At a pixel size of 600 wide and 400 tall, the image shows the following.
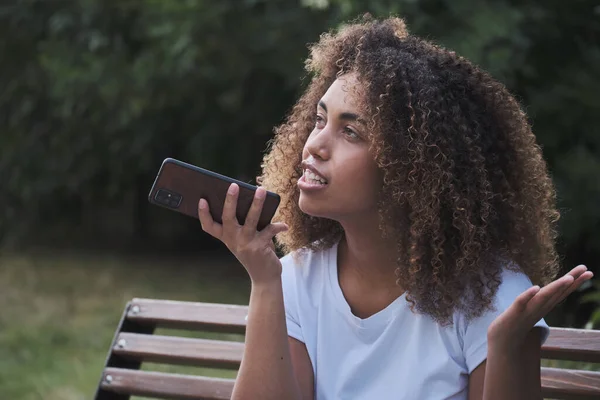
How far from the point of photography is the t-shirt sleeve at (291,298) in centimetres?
253

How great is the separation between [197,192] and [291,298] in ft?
1.44

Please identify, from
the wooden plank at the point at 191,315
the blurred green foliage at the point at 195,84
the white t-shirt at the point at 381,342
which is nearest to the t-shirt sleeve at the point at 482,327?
the white t-shirt at the point at 381,342

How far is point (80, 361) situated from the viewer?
227 inches

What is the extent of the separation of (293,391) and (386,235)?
0.44m

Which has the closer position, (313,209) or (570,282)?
(570,282)

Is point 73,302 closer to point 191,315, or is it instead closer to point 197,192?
point 191,315

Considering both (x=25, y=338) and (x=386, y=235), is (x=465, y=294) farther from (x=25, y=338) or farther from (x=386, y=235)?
(x=25, y=338)

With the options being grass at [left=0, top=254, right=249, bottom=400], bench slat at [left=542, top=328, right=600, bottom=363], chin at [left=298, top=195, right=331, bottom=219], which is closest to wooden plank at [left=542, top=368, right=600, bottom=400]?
bench slat at [left=542, top=328, right=600, bottom=363]

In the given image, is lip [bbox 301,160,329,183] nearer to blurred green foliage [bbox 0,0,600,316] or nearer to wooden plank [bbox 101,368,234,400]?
wooden plank [bbox 101,368,234,400]

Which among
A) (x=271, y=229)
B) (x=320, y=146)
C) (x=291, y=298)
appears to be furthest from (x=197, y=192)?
(x=291, y=298)

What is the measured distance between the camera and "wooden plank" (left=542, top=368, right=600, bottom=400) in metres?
2.61

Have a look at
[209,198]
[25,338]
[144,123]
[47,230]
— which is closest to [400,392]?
[209,198]

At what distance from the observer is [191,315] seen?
3.07 metres

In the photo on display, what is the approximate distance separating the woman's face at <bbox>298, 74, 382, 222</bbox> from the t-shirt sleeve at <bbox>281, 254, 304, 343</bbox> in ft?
1.06
